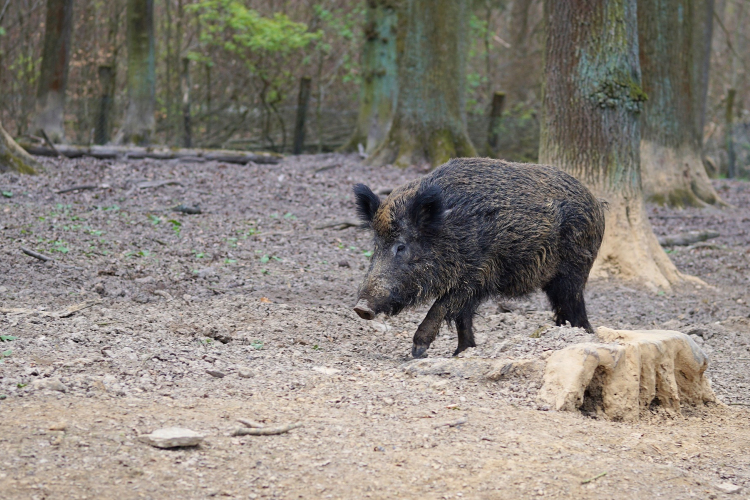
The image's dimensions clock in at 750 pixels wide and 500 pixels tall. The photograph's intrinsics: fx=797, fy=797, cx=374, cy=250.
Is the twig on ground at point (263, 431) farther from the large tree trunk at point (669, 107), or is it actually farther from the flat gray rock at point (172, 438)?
the large tree trunk at point (669, 107)

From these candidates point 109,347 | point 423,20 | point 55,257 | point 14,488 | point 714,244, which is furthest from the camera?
point 423,20

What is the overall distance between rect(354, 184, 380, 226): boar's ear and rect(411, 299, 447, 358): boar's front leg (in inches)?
34.7

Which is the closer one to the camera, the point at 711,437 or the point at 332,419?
the point at 332,419

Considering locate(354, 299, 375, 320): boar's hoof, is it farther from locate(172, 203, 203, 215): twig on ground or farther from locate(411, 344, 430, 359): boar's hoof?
locate(172, 203, 203, 215): twig on ground

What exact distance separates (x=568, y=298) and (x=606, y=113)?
3.35 metres

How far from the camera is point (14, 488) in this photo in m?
3.13

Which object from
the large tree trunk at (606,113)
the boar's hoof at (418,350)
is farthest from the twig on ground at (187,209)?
the boar's hoof at (418,350)

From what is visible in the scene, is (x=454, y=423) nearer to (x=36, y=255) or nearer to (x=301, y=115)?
(x=36, y=255)

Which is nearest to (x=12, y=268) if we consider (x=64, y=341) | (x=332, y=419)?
(x=64, y=341)

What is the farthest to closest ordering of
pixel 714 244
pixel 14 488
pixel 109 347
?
pixel 714 244
pixel 109 347
pixel 14 488

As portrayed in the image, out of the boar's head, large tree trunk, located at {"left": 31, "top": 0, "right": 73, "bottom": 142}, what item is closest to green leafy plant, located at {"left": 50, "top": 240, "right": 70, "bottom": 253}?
the boar's head

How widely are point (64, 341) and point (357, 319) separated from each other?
2.61 metres

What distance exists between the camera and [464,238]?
604 centimetres

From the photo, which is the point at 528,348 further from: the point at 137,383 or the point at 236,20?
the point at 236,20
